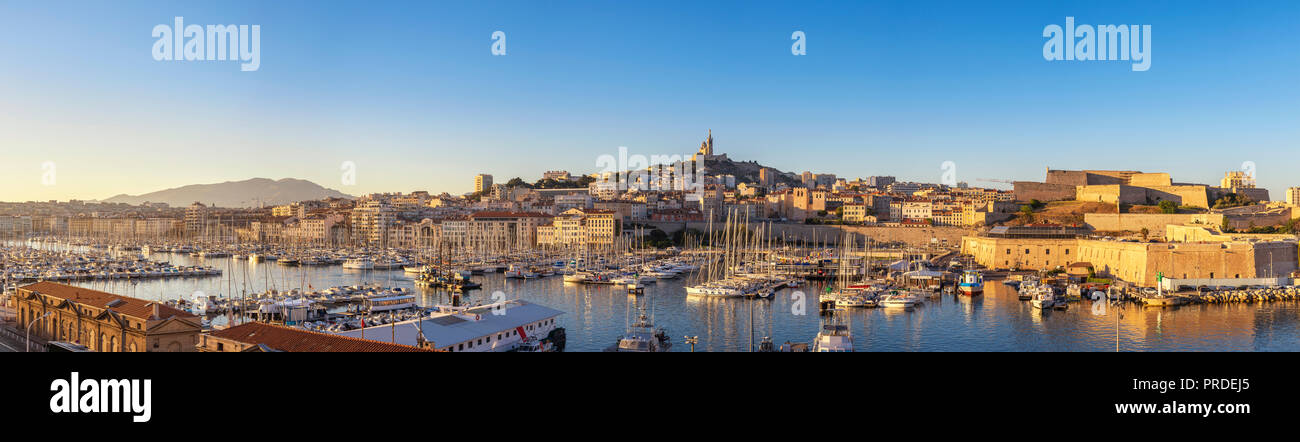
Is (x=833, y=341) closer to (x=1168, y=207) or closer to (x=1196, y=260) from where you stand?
(x=1196, y=260)

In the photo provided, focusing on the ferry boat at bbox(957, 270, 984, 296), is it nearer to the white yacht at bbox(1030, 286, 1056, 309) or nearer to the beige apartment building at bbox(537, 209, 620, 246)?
the white yacht at bbox(1030, 286, 1056, 309)

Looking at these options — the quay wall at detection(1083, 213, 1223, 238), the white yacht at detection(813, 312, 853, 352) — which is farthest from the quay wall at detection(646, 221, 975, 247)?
the white yacht at detection(813, 312, 853, 352)

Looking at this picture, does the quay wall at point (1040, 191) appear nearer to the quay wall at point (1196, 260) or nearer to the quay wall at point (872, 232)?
the quay wall at point (872, 232)

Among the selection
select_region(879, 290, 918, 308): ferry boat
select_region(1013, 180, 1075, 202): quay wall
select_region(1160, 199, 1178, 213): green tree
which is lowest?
select_region(879, 290, 918, 308): ferry boat

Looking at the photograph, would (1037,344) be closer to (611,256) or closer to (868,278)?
(868,278)

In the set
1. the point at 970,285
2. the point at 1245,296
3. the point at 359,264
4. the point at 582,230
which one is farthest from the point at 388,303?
the point at 582,230
